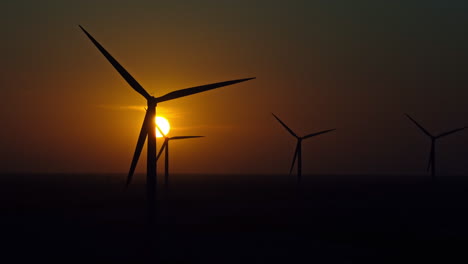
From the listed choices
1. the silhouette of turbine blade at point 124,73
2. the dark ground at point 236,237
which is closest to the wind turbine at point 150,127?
the silhouette of turbine blade at point 124,73

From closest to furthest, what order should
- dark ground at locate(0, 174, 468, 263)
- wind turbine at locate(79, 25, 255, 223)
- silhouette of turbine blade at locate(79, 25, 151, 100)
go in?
dark ground at locate(0, 174, 468, 263) < wind turbine at locate(79, 25, 255, 223) < silhouette of turbine blade at locate(79, 25, 151, 100)

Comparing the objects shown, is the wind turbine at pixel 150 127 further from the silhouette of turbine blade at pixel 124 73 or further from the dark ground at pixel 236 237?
the dark ground at pixel 236 237

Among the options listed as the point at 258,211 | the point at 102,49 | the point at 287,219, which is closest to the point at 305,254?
the point at 102,49

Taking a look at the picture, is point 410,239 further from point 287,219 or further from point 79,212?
point 79,212

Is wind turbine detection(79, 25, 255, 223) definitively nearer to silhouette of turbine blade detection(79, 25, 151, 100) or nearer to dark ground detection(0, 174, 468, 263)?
silhouette of turbine blade detection(79, 25, 151, 100)

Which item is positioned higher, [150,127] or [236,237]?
[150,127]

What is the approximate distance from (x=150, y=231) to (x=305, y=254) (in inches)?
353

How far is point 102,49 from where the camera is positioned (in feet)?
142

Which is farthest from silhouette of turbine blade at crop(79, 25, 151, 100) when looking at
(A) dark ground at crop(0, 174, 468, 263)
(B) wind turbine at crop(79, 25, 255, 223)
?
(A) dark ground at crop(0, 174, 468, 263)

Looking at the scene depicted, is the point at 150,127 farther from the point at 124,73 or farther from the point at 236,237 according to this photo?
the point at 236,237

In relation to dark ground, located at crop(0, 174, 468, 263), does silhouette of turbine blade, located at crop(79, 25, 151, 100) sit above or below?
above

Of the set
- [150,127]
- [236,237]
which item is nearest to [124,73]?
[150,127]

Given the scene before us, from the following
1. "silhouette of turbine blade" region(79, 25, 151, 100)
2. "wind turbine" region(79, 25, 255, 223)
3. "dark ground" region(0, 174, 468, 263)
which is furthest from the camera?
"silhouette of turbine blade" region(79, 25, 151, 100)

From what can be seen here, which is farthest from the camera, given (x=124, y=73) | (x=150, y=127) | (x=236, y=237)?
(x=236, y=237)
